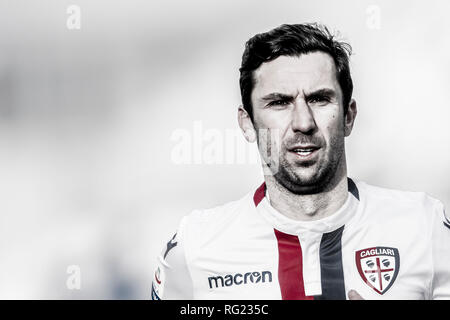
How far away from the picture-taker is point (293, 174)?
3.64 metres

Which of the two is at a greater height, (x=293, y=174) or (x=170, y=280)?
(x=293, y=174)

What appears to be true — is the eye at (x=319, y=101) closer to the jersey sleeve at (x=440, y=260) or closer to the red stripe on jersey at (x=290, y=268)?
the red stripe on jersey at (x=290, y=268)

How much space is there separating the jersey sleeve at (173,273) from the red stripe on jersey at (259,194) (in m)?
0.59

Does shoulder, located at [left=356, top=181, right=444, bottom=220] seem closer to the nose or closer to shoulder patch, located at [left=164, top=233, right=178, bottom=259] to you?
the nose

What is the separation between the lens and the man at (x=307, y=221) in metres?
3.49

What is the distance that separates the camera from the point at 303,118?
3512mm

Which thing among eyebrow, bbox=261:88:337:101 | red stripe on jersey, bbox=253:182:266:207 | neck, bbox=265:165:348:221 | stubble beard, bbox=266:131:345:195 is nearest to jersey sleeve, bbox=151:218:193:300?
red stripe on jersey, bbox=253:182:266:207

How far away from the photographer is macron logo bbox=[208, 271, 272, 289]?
3.60 m

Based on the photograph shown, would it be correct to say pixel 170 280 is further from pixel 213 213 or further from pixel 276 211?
pixel 276 211

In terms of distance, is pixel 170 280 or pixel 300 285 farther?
pixel 170 280

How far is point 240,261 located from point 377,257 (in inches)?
37.2
